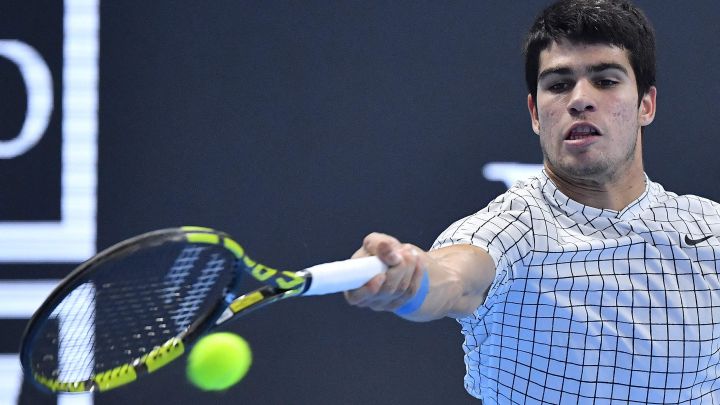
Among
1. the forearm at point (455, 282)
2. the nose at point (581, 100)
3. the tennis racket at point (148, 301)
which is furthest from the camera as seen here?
the nose at point (581, 100)

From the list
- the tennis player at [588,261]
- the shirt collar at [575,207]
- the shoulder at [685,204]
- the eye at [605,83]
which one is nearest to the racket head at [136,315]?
the tennis player at [588,261]

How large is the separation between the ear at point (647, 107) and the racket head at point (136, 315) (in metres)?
1.03

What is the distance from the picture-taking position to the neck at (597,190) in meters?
2.04

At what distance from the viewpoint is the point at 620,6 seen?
6.95 ft

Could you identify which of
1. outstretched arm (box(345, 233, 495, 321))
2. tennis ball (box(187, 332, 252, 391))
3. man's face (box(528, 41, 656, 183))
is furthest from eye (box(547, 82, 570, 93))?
tennis ball (box(187, 332, 252, 391))

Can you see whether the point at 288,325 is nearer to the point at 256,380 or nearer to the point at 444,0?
the point at 256,380

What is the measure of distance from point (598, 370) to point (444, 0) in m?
1.41

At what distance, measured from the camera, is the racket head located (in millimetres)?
1461

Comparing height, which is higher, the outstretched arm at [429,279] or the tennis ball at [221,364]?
the outstretched arm at [429,279]

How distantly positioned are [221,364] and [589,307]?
1348 millimetres

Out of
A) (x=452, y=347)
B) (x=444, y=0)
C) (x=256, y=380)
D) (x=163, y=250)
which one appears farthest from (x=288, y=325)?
(x=163, y=250)

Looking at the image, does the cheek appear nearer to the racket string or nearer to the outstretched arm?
the outstretched arm

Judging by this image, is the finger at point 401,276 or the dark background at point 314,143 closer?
the finger at point 401,276

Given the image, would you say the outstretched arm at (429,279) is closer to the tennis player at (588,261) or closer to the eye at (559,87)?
the tennis player at (588,261)
